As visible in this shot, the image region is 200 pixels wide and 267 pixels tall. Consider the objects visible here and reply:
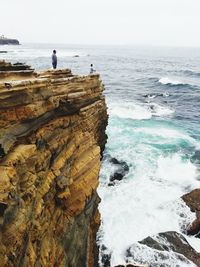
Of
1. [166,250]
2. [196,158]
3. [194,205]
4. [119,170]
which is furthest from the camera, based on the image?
[196,158]

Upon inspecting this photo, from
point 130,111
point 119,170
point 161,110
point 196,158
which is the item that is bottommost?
point 161,110

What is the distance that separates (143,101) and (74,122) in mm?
31610

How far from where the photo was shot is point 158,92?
53.3 m

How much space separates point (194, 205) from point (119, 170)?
20.6 ft

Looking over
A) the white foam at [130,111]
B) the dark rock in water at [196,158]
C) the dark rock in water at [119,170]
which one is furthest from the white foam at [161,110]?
the dark rock in water at [119,170]

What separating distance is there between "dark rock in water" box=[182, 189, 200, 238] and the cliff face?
537 centimetres

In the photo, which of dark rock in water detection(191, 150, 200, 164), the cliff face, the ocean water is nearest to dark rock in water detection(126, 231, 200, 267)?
the ocean water

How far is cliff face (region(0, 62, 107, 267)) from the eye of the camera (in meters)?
9.17

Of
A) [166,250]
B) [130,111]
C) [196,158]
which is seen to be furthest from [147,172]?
[130,111]

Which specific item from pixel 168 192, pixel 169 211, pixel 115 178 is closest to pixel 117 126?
pixel 115 178

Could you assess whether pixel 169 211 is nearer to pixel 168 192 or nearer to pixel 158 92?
pixel 168 192

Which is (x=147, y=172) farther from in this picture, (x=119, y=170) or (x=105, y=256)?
(x=105, y=256)

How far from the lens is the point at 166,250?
52.5ft

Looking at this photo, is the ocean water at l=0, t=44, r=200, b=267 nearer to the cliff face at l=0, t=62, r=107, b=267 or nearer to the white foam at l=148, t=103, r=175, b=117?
the white foam at l=148, t=103, r=175, b=117
